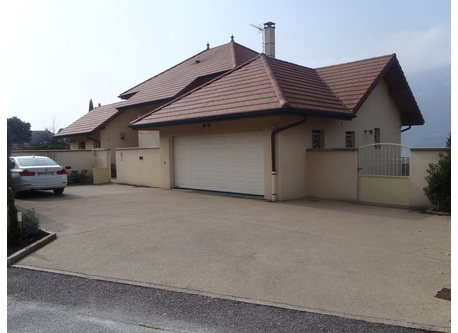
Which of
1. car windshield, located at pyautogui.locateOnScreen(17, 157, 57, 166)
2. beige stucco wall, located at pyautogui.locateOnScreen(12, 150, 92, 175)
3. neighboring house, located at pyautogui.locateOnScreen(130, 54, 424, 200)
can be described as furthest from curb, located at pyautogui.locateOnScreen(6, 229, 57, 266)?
beige stucco wall, located at pyautogui.locateOnScreen(12, 150, 92, 175)

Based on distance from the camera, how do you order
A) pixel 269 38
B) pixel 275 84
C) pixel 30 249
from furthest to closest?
pixel 269 38
pixel 275 84
pixel 30 249

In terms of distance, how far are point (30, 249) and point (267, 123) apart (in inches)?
328

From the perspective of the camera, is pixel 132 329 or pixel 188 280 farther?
pixel 188 280

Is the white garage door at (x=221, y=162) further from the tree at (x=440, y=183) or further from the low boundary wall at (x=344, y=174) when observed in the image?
the tree at (x=440, y=183)

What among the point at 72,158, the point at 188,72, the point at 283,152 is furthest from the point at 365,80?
the point at 72,158

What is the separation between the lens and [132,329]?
4020mm

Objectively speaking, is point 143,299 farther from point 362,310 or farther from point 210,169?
point 210,169

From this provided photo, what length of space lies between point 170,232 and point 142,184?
35.5 ft

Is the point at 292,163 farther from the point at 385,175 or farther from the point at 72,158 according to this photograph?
the point at 72,158

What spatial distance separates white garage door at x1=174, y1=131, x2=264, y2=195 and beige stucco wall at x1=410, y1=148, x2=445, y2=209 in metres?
4.76

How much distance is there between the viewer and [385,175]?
39.0 feet

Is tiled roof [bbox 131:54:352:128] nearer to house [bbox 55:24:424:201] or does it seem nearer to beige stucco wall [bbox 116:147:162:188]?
house [bbox 55:24:424:201]

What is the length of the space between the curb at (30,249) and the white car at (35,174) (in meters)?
6.77

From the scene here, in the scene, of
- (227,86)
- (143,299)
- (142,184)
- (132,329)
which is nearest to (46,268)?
(143,299)
